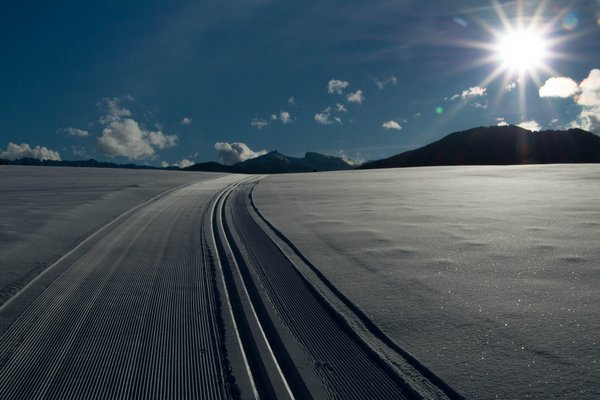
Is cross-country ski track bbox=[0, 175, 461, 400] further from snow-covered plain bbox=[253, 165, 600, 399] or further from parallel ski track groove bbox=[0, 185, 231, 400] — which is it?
snow-covered plain bbox=[253, 165, 600, 399]

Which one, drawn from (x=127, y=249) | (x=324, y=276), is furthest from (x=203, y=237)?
(x=324, y=276)

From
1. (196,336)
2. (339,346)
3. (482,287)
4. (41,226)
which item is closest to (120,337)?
(196,336)

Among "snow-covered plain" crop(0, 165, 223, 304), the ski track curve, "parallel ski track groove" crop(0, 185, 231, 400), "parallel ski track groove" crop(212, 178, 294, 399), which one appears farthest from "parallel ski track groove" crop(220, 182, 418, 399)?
"snow-covered plain" crop(0, 165, 223, 304)

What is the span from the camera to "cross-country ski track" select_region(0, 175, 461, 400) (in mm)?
3143

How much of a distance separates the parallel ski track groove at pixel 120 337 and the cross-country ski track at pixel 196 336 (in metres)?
0.01

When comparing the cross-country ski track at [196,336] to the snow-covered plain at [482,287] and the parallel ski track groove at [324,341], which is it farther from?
the snow-covered plain at [482,287]

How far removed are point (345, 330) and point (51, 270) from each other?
179 inches

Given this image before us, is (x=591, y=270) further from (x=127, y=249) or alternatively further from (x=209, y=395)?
(x=127, y=249)

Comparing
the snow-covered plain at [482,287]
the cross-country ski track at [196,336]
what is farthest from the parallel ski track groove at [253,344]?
the snow-covered plain at [482,287]

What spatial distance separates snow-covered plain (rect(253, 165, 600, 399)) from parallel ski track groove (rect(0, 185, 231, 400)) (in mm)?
1624

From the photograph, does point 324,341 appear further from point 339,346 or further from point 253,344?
point 253,344

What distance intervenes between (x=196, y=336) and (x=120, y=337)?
26.9 inches

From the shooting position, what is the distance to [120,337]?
3938 millimetres

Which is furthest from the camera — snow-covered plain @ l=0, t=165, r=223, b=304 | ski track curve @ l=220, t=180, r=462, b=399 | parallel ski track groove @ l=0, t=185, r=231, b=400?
snow-covered plain @ l=0, t=165, r=223, b=304
